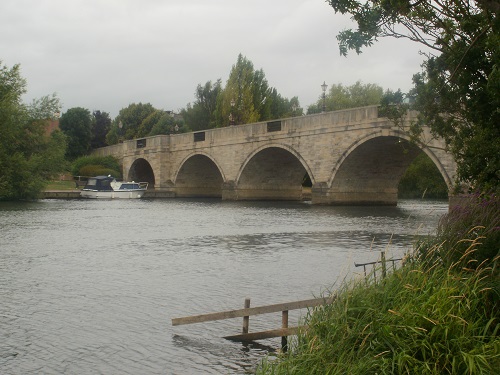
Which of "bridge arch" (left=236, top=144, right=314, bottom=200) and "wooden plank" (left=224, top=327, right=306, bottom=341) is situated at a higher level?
"bridge arch" (left=236, top=144, right=314, bottom=200)

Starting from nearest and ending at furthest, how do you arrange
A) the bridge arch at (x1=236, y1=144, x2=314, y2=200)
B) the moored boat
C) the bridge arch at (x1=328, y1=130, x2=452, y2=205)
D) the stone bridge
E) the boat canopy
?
the stone bridge
the bridge arch at (x1=328, y1=130, x2=452, y2=205)
the bridge arch at (x1=236, y1=144, x2=314, y2=200)
the moored boat
the boat canopy

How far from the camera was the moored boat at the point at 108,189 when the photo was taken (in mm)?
54656

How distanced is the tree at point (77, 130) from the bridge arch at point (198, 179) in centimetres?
2337

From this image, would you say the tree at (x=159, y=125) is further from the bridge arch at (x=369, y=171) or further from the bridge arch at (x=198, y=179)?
the bridge arch at (x=369, y=171)

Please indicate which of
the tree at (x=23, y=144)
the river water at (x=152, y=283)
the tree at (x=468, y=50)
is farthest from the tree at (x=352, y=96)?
the tree at (x=468, y=50)

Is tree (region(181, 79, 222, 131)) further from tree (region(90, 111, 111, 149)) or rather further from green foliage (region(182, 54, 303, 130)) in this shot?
tree (region(90, 111, 111, 149))

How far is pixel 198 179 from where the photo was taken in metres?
61.2

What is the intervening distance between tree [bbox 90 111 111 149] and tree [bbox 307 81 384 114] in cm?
3045

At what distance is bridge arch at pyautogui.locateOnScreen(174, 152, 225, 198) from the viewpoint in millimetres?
59219

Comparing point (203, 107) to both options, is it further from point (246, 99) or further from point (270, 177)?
point (270, 177)

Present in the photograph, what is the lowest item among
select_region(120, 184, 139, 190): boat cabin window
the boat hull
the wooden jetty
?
the wooden jetty

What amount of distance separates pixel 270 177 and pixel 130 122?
39.3 meters

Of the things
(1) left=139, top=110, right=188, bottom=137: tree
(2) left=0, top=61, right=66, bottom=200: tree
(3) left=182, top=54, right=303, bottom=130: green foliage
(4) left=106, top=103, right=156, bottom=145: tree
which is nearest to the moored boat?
(2) left=0, top=61, right=66, bottom=200: tree

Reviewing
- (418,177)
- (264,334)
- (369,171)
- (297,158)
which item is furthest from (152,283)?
(418,177)
